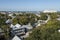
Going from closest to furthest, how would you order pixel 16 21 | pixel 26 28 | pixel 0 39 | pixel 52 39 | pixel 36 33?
pixel 52 39 < pixel 36 33 < pixel 0 39 < pixel 26 28 < pixel 16 21

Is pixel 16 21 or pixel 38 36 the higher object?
pixel 38 36

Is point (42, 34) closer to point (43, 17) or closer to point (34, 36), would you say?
point (34, 36)

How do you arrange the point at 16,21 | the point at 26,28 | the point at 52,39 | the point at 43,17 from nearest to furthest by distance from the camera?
the point at 52,39, the point at 26,28, the point at 16,21, the point at 43,17

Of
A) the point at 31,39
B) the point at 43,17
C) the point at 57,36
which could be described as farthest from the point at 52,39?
the point at 43,17

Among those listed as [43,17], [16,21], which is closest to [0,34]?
[16,21]

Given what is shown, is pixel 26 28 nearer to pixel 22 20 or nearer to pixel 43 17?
pixel 22 20

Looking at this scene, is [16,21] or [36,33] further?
[16,21]

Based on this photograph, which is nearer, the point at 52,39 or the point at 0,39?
the point at 52,39

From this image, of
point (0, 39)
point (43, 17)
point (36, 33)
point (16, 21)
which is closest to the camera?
point (36, 33)

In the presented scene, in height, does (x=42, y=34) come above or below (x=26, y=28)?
above
